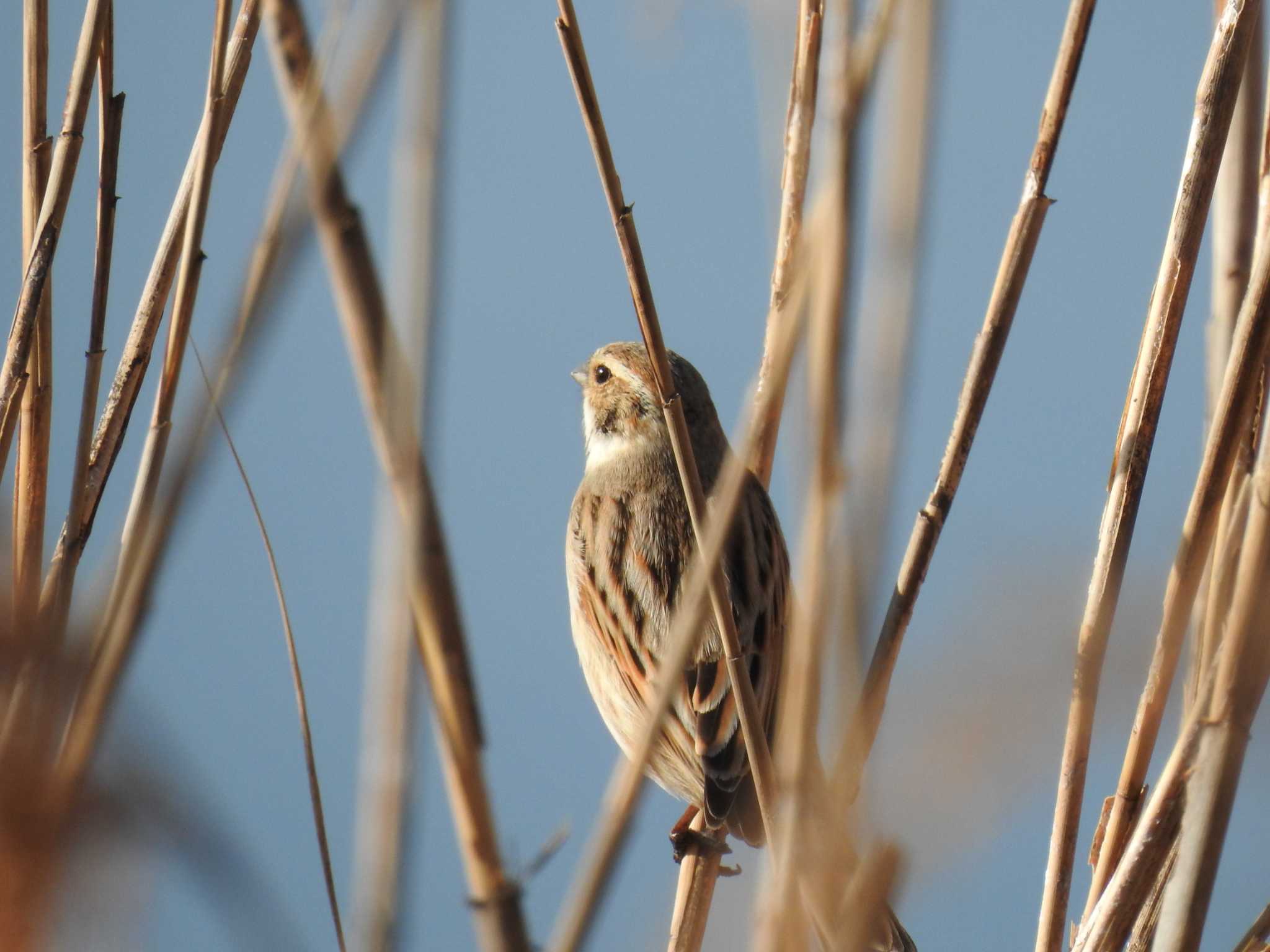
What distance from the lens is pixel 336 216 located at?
818mm

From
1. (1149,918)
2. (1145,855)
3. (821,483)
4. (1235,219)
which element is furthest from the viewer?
(1235,219)

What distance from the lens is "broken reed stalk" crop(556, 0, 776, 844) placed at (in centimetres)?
139

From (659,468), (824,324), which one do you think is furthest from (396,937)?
(659,468)

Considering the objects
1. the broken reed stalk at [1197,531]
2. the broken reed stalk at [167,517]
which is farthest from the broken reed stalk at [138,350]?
the broken reed stalk at [1197,531]

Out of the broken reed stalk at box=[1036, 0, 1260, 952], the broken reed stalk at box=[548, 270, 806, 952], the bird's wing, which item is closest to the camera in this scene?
the broken reed stalk at box=[548, 270, 806, 952]

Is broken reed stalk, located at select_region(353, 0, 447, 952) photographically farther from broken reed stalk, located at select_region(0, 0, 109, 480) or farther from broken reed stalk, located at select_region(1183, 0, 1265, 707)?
broken reed stalk, located at select_region(1183, 0, 1265, 707)

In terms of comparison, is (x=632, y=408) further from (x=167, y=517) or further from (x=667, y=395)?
(x=167, y=517)

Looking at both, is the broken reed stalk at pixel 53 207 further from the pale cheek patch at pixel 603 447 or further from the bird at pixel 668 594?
the pale cheek patch at pixel 603 447

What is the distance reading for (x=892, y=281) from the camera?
1.46 meters

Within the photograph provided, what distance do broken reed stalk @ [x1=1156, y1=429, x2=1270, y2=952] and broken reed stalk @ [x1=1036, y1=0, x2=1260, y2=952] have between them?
37 centimetres

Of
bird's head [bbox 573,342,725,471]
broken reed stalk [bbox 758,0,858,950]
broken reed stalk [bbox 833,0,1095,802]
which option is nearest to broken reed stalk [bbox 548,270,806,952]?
broken reed stalk [bbox 758,0,858,950]

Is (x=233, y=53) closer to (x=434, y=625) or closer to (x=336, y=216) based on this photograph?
(x=336, y=216)

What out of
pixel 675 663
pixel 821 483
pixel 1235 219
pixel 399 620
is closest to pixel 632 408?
pixel 1235 219

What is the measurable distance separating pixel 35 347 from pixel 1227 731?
1.56 m
